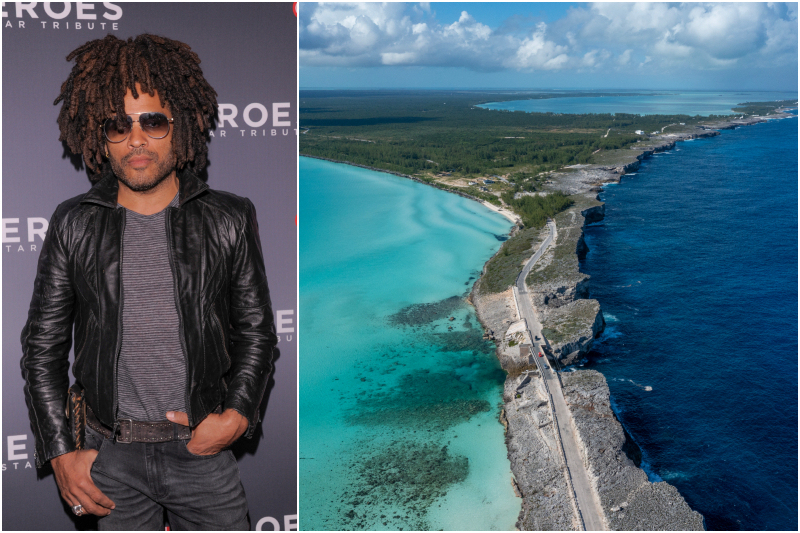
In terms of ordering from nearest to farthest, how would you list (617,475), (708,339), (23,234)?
1. (23,234)
2. (617,475)
3. (708,339)

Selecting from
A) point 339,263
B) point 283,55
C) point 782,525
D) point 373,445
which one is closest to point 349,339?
point 373,445

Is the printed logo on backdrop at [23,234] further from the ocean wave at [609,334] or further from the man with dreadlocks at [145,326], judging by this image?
the ocean wave at [609,334]

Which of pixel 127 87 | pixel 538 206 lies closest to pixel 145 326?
pixel 127 87

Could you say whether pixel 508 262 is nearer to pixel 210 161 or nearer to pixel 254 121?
pixel 254 121

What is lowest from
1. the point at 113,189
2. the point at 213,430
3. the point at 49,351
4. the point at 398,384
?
the point at 398,384

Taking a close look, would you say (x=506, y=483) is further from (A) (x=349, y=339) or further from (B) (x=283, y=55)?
(B) (x=283, y=55)

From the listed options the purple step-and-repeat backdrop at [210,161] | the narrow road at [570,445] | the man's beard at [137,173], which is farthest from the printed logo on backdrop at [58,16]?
the narrow road at [570,445]
